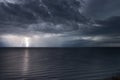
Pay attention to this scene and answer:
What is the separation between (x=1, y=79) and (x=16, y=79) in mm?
4445

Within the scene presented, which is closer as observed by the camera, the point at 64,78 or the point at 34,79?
the point at 34,79

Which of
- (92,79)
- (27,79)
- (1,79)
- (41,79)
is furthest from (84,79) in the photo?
(1,79)

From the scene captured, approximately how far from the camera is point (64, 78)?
134 feet

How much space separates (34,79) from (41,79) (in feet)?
6.36

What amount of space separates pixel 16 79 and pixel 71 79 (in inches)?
616

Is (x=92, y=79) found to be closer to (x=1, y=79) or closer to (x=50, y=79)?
(x=50, y=79)

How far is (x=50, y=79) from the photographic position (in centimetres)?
3869

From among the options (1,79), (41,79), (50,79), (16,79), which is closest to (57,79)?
(50,79)

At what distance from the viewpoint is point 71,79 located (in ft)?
129

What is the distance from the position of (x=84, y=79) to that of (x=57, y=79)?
761 cm

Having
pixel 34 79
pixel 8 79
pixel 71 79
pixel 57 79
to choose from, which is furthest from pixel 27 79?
pixel 71 79

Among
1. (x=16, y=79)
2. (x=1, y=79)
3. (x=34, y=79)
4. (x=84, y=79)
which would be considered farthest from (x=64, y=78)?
(x=1, y=79)

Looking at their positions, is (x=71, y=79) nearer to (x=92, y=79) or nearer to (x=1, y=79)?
(x=92, y=79)

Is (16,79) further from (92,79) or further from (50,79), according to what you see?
(92,79)
